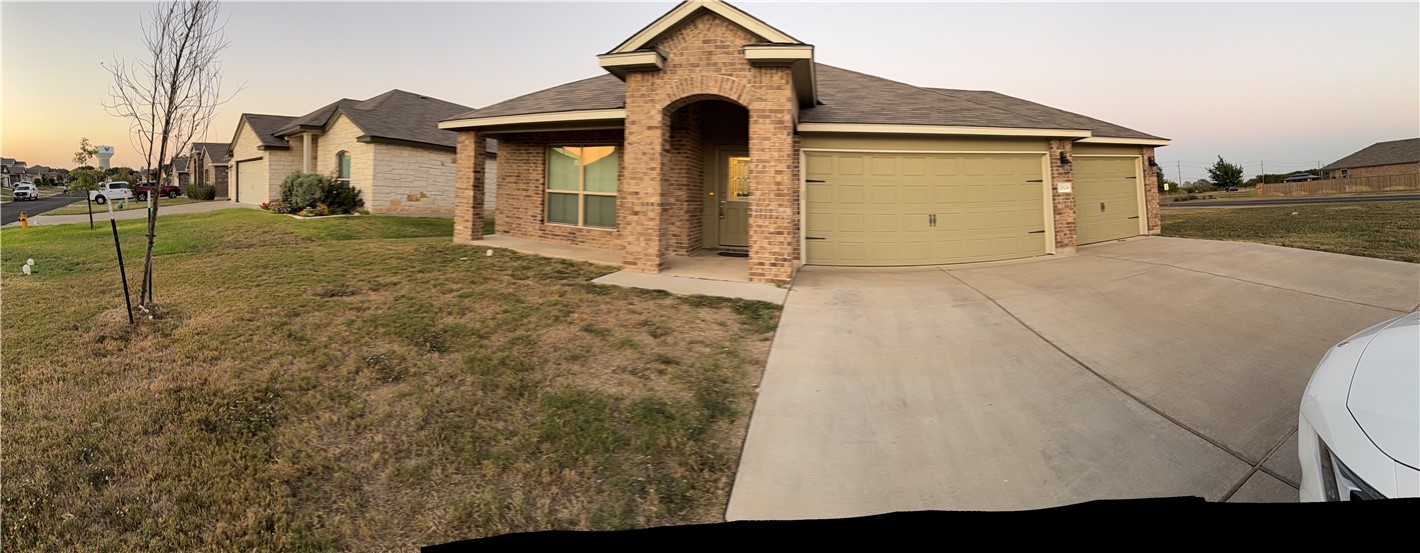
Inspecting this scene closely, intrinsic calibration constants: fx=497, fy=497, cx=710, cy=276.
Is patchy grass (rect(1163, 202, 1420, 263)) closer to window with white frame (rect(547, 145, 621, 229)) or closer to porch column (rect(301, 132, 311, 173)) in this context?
window with white frame (rect(547, 145, 621, 229))

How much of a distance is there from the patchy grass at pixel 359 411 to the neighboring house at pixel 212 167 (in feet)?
109

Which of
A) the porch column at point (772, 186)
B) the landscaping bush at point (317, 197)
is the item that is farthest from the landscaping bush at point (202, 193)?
the porch column at point (772, 186)

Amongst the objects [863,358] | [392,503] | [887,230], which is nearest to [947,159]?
[887,230]

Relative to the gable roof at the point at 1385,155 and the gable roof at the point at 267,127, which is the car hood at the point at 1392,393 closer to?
the gable roof at the point at 267,127

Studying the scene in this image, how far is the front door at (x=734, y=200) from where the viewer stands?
9844 millimetres

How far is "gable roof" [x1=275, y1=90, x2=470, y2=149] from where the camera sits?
17016 millimetres

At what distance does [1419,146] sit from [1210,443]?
166 ft

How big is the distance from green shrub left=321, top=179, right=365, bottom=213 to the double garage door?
15.8 metres

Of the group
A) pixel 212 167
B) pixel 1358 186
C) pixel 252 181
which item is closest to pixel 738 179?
pixel 252 181

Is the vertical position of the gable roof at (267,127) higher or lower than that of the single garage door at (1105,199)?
higher

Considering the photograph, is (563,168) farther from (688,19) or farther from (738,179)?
(688,19)

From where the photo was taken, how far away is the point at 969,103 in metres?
10.2

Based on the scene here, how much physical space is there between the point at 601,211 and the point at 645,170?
293 centimetres

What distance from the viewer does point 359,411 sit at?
3166 mm
